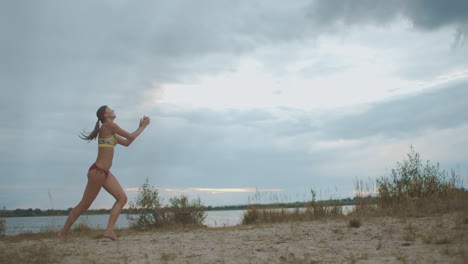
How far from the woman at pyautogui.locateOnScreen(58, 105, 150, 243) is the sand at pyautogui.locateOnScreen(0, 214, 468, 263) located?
653 mm

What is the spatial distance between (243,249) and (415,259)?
2.53 m

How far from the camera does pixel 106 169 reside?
7227 mm

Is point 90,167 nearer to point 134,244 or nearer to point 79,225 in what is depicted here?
point 134,244

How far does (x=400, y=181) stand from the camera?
42.7 feet

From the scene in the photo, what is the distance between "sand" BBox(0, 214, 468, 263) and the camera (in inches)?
198

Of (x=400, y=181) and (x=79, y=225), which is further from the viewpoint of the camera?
(x=400, y=181)

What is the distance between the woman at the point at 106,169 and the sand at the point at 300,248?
653mm

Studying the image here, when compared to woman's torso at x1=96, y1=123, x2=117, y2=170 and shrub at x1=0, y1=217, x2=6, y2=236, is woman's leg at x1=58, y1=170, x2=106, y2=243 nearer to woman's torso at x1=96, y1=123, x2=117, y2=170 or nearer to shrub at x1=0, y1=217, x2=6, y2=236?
woman's torso at x1=96, y1=123, x2=117, y2=170

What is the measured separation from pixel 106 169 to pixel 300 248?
12.6 feet

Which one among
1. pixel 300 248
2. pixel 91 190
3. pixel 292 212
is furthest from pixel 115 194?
pixel 292 212

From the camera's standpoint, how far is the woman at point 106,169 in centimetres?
713

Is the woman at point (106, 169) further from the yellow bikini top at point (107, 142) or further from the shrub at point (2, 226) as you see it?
the shrub at point (2, 226)

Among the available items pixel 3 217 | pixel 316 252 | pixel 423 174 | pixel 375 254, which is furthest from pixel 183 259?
pixel 423 174

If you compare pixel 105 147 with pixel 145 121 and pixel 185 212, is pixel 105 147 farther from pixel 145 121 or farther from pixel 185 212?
pixel 185 212
